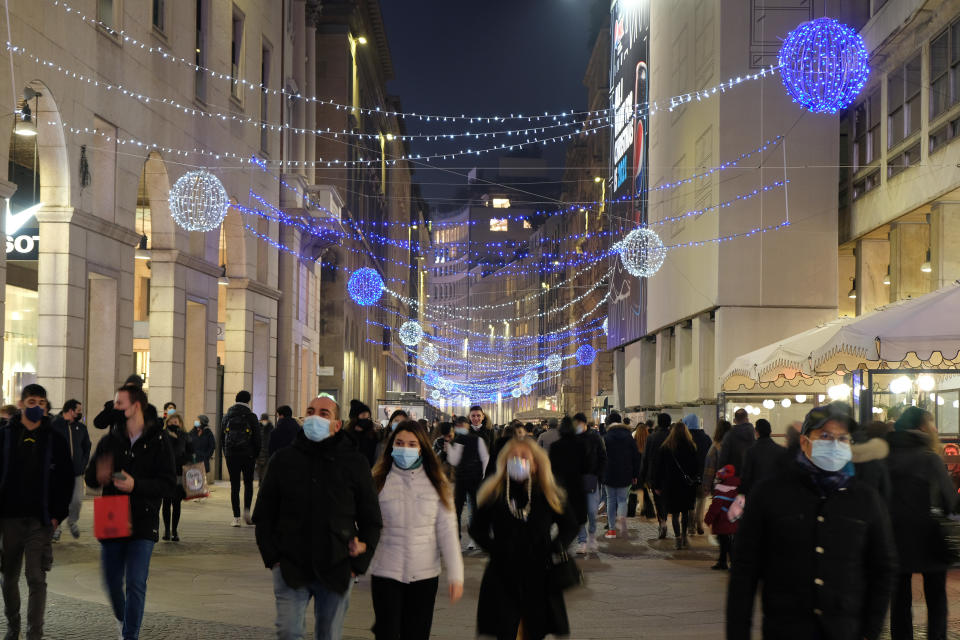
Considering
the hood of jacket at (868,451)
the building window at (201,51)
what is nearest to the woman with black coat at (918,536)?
the hood of jacket at (868,451)

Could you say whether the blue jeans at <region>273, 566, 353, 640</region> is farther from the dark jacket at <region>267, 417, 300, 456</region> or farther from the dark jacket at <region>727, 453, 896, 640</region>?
the dark jacket at <region>267, 417, 300, 456</region>

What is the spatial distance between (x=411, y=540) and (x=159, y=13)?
22298 mm

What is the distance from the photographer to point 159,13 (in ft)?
88.4

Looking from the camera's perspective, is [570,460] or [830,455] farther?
[570,460]

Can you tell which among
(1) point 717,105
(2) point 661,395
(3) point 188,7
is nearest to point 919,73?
(1) point 717,105

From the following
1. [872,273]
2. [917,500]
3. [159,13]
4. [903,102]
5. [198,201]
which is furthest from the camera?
[872,273]

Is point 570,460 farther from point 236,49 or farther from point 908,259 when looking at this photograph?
point 236,49

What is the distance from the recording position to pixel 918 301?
17.0 metres

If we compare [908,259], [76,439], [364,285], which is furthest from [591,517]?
[364,285]

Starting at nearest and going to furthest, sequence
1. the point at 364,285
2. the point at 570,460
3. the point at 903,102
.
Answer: the point at 570,460, the point at 903,102, the point at 364,285

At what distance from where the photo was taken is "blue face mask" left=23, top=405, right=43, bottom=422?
9016mm

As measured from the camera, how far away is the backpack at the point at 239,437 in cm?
1864

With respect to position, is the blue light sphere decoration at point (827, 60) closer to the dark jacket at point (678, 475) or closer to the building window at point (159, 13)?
the dark jacket at point (678, 475)

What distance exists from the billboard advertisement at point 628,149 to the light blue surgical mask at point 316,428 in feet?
136
